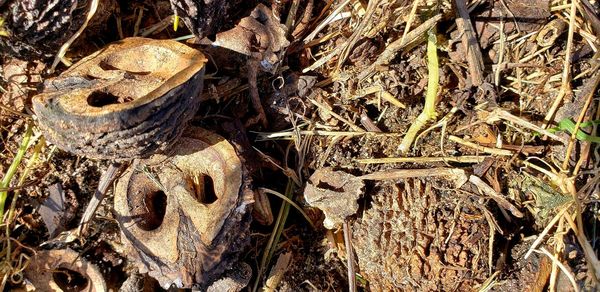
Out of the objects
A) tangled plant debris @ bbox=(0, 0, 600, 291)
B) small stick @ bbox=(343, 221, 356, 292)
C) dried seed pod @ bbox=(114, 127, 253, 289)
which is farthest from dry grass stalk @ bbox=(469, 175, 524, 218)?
dried seed pod @ bbox=(114, 127, 253, 289)

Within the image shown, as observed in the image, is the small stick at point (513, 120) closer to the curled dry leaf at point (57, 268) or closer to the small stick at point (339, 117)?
the small stick at point (339, 117)

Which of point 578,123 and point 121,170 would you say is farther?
point 121,170

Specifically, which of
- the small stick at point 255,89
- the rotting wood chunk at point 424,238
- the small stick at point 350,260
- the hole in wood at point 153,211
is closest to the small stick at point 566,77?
the rotting wood chunk at point 424,238

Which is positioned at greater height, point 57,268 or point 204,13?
point 204,13

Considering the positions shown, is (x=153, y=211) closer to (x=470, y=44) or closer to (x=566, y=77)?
(x=470, y=44)

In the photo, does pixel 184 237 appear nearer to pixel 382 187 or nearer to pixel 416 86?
pixel 382 187

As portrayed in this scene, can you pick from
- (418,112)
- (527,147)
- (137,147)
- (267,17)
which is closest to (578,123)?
(527,147)

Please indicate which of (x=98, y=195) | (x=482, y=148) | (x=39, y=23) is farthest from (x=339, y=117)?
(x=39, y=23)
